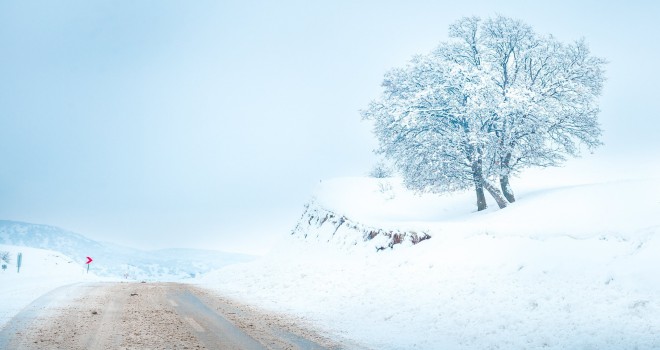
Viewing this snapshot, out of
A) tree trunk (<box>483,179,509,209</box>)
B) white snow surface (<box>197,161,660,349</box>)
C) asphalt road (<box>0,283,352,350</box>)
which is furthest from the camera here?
tree trunk (<box>483,179,509,209</box>)

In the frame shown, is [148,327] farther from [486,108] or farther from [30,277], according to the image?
[30,277]

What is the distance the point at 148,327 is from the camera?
375 inches

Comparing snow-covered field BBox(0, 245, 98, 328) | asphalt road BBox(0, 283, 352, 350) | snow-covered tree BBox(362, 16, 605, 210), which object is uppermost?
snow-covered tree BBox(362, 16, 605, 210)

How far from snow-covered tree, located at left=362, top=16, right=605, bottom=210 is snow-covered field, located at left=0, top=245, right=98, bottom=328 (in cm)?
1731

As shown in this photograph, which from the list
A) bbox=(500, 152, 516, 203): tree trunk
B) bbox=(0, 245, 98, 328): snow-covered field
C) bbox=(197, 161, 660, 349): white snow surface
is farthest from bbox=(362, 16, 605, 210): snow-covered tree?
bbox=(0, 245, 98, 328): snow-covered field

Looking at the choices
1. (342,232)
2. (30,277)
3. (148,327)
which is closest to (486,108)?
(342,232)

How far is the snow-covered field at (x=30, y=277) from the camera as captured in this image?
43.7 ft

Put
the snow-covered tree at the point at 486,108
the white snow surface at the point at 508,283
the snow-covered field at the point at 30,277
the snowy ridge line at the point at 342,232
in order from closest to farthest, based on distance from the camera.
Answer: the white snow surface at the point at 508,283 < the snow-covered field at the point at 30,277 < the snowy ridge line at the point at 342,232 < the snow-covered tree at the point at 486,108

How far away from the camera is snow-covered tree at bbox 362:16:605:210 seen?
21.4 metres

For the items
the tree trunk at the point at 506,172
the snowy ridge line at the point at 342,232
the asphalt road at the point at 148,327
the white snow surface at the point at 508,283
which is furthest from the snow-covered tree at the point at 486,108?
the asphalt road at the point at 148,327

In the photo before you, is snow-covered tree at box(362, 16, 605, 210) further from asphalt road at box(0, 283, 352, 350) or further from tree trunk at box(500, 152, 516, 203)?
asphalt road at box(0, 283, 352, 350)

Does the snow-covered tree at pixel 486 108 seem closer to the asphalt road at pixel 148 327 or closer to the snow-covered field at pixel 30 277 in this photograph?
the asphalt road at pixel 148 327

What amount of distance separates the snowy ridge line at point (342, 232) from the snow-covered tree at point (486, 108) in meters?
4.47

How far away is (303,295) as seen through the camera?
16.1 m
